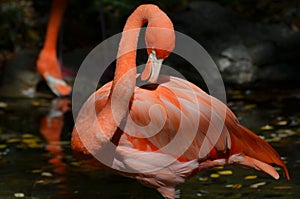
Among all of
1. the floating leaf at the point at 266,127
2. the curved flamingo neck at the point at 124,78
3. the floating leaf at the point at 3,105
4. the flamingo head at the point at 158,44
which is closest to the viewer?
the flamingo head at the point at 158,44

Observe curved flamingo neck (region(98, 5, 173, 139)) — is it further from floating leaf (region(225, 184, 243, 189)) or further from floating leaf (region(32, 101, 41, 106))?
floating leaf (region(32, 101, 41, 106))

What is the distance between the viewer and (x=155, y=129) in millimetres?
3902

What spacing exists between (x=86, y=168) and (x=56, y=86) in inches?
83.8

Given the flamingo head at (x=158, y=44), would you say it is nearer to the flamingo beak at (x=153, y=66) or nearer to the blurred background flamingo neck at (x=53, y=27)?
the flamingo beak at (x=153, y=66)

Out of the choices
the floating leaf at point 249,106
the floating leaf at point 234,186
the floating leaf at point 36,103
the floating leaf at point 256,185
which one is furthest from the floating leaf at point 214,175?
the floating leaf at point 36,103

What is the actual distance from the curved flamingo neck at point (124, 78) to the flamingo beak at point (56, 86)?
134 inches

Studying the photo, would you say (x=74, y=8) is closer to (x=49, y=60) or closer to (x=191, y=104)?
(x=49, y=60)

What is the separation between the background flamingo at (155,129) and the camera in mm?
3803

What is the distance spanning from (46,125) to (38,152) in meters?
0.81

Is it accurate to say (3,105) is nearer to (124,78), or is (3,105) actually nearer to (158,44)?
(124,78)

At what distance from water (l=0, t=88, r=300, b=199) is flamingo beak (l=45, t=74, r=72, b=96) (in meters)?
0.10

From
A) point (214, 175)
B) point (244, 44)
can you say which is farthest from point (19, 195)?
point (244, 44)

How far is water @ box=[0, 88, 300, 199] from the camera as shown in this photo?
4664 mm

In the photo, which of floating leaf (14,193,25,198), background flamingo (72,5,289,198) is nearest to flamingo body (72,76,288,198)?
background flamingo (72,5,289,198)
